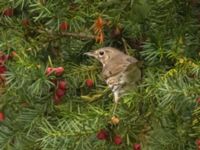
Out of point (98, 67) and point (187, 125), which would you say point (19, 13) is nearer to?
point (98, 67)

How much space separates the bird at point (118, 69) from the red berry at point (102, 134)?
10cm

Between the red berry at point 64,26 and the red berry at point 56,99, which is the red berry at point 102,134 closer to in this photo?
the red berry at point 56,99

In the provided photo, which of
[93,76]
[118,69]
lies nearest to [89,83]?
[93,76]

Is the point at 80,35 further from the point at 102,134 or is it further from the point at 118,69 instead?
the point at 102,134

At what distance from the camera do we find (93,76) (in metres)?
1.89

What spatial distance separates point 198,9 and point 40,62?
1.35ft

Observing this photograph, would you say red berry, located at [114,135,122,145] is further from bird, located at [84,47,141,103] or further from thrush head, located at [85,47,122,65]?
thrush head, located at [85,47,122,65]

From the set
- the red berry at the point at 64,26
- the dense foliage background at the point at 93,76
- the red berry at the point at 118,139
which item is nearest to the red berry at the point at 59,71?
the dense foliage background at the point at 93,76

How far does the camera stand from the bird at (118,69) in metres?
1.77

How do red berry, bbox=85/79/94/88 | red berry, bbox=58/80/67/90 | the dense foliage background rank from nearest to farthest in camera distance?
the dense foliage background → red berry, bbox=58/80/67/90 → red berry, bbox=85/79/94/88

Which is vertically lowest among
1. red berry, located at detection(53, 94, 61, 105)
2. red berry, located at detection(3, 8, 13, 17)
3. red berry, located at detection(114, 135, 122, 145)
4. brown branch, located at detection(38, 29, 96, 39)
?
Result: red berry, located at detection(114, 135, 122, 145)

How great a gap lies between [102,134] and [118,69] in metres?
0.36

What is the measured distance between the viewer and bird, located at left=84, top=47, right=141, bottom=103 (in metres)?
1.77

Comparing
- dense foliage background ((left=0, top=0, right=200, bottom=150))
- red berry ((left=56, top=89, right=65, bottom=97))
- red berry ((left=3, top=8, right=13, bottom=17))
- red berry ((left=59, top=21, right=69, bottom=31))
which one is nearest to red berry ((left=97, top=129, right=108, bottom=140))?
dense foliage background ((left=0, top=0, right=200, bottom=150))
